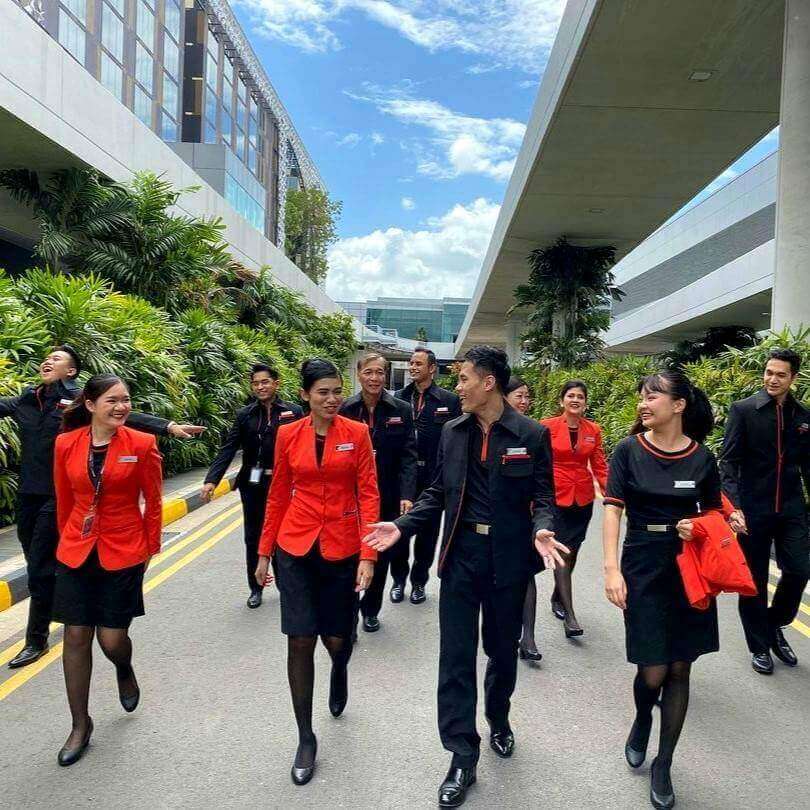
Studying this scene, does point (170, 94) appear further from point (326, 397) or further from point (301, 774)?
point (301, 774)

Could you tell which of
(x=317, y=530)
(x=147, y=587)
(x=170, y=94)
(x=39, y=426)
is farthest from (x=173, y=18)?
(x=317, y=530)

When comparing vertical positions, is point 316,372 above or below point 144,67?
below

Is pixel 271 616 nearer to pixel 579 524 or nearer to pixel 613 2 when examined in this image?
pixel 579 524

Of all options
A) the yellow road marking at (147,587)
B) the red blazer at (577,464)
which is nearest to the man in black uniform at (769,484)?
the red blazer at (577,464)

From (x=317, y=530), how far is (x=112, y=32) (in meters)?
40.3

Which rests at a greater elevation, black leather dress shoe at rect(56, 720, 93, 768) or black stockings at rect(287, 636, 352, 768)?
black stockings at rect(287, 636, 352, 768)

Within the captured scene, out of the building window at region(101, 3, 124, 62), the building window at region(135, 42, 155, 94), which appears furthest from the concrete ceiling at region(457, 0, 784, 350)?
the building window at region(135, 42, 155, 94)

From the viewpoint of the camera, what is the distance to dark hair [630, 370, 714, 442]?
3.43 m

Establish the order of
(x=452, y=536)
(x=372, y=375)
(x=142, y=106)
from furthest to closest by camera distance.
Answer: (x=142, y=106) → (x=372, y=375) → (x=452, y=536)

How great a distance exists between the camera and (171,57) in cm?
4512

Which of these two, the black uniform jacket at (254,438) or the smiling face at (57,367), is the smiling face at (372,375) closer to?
the black uniform jacket at (254,438)

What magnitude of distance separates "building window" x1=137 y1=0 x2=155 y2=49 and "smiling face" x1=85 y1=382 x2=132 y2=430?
43145 millimetres

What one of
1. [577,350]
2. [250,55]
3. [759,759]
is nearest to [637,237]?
[577,350]

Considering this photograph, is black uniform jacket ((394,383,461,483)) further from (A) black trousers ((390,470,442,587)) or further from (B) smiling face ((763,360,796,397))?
(B) smiling face ((763,360,796,397))
